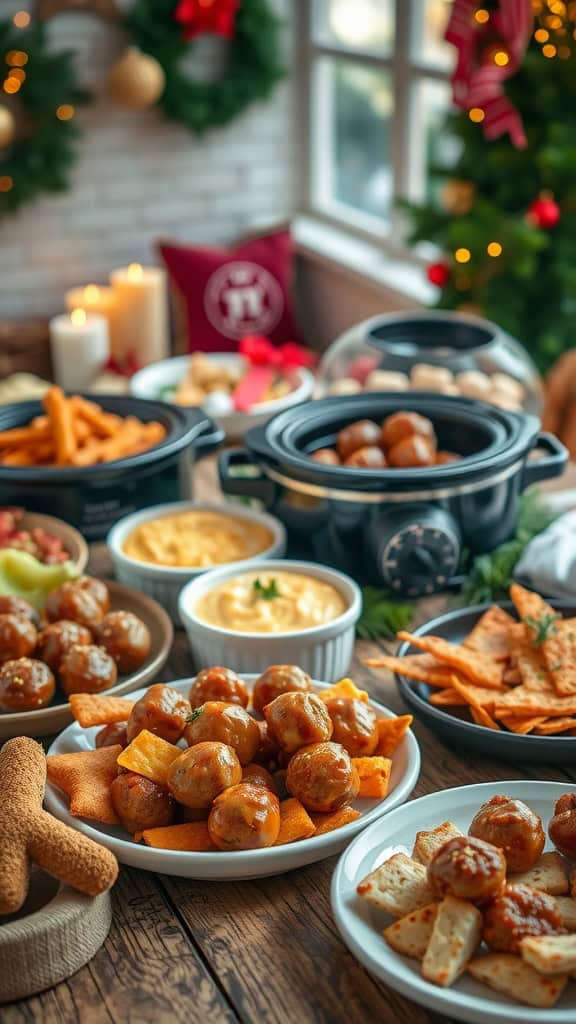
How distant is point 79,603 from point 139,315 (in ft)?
8.78

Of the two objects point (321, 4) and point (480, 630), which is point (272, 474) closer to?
point (480, 630)

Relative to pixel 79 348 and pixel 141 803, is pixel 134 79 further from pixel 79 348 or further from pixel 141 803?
pixel 141 803

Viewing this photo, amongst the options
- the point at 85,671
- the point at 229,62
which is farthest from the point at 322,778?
the point at 229,62

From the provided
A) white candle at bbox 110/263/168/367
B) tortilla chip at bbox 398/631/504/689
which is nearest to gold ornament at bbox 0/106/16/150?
white candle at bbox 110/263/168/367

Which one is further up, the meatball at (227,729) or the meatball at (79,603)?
the meatball at (227,729)

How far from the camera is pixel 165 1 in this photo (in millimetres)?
4281

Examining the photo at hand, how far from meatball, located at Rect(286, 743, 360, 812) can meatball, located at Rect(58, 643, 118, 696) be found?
361mm

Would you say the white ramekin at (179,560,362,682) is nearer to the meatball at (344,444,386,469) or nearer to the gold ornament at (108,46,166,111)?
the meatball at (344,444,386,469)

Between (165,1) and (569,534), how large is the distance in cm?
322

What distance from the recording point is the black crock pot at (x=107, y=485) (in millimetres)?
1903

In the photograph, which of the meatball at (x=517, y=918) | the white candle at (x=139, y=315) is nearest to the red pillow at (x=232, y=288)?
the white candle at (x=139, y=315)

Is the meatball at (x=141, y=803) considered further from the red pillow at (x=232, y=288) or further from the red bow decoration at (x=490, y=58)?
the red pillow at (x=232, y=288)

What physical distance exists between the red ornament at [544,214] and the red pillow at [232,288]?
1.44 m

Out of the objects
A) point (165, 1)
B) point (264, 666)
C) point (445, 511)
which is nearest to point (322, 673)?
point (264, 666)
